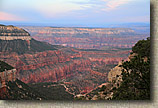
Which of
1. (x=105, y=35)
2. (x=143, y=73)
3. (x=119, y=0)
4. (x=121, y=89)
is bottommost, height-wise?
(x=121, y=89)

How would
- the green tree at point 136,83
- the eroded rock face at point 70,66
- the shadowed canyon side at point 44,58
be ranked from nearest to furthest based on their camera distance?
the green tree at point 136,83
the eroded rock face at point 70,66
the shadowed canyon side at point 44,58

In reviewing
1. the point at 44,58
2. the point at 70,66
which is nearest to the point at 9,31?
the point at 70,66

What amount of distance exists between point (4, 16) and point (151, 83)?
4.00m

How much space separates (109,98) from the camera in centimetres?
432

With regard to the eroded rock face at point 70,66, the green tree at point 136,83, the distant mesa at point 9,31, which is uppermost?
the distant mesa at point 9,31

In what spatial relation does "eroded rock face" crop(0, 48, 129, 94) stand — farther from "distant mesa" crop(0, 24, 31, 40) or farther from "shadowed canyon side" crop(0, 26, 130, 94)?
"distant mesa" crop(0, 24, 31, 40)

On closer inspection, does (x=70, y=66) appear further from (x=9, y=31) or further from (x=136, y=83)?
(x=136, y=83)

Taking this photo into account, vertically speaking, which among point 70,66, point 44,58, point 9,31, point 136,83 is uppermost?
point 9,31

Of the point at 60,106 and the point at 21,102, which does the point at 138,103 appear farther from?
the point at 21,102

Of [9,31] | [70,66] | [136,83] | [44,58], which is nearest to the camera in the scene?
[136,83]

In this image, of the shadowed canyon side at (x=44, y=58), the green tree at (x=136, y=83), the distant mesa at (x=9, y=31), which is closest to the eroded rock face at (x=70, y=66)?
the shadowed canyon side at (x=44, y=58)

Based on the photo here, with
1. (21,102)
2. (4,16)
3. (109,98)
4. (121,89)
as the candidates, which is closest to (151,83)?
(121,89)

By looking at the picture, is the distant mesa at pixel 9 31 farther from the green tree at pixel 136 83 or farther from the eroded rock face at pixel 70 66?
the green tree at pixel 136 83

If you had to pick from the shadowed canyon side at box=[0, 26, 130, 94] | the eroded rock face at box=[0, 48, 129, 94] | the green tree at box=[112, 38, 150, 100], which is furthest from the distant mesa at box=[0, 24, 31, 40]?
the green tree at box=[112, 38, 150, 100]
